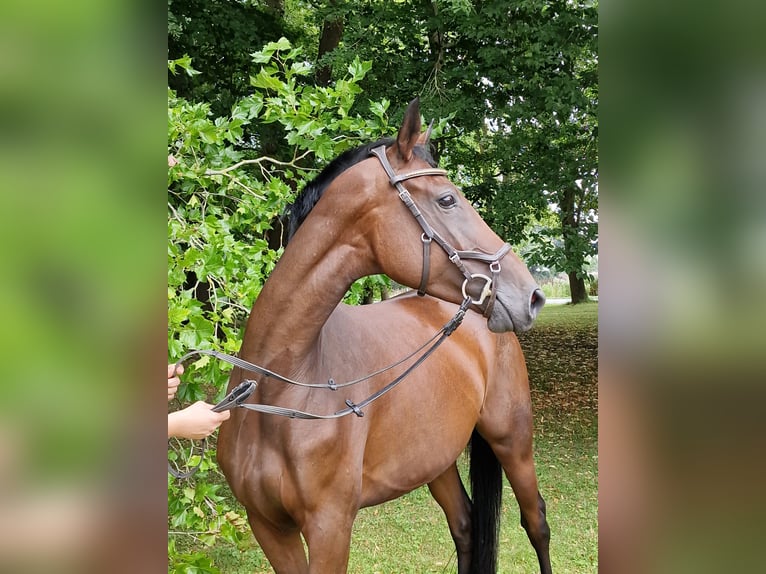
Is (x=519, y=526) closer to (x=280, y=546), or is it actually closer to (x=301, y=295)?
(x=280, y=546)

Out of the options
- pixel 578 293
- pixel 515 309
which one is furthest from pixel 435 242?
pixel 578 293

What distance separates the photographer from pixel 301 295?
2066 millimetres

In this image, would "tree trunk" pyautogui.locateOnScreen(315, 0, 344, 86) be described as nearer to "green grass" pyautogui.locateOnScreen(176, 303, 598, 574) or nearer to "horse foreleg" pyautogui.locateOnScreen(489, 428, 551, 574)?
"green grass" pyautogui.locateOnScreen(176, 303, 598, 574)

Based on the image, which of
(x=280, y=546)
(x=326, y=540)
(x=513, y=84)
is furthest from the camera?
(x=513, y=84)

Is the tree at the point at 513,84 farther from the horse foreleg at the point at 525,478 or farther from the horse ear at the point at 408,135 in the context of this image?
the horse ear at the point at 408,135

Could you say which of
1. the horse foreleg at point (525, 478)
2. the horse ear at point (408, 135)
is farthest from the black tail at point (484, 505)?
the horse ear at point (408, 135)

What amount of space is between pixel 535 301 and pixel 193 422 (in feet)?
3.91

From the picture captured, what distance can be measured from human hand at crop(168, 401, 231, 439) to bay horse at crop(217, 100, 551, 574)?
0.82 ft

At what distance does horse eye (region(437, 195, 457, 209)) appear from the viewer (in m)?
2.03
